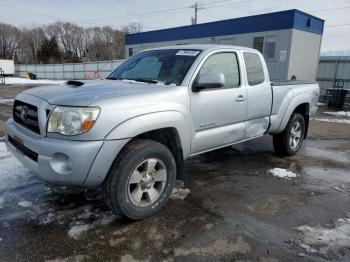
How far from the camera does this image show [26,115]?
129 inches

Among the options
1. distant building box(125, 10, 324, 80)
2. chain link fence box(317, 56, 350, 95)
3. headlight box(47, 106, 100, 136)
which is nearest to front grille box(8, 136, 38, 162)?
headlight box(47, 106, 100, 136)

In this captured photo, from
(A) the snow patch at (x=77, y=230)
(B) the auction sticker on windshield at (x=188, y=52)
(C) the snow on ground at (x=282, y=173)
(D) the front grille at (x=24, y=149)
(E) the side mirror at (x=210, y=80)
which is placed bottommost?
(A) the snow patch at (x=77, y=230)

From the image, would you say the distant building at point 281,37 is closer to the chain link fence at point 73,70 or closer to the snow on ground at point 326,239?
the chain link fence at point 73,70

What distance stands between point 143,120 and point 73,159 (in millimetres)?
744

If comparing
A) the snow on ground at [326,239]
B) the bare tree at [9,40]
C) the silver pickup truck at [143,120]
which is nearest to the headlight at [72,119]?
the silver pickup truck at [143,120]

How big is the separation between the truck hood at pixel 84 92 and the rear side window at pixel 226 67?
807 millimetres

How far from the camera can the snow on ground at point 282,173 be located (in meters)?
4.79

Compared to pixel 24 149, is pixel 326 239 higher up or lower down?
lower down

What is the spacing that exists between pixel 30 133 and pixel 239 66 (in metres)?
2.82

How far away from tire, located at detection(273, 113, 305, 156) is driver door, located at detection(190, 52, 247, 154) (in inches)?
57.8

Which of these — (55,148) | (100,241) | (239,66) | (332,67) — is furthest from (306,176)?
(332,67)

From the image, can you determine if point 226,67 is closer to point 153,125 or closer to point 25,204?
point 153,125

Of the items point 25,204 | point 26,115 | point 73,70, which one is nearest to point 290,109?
point 26,115

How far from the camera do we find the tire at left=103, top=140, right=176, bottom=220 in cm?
302
